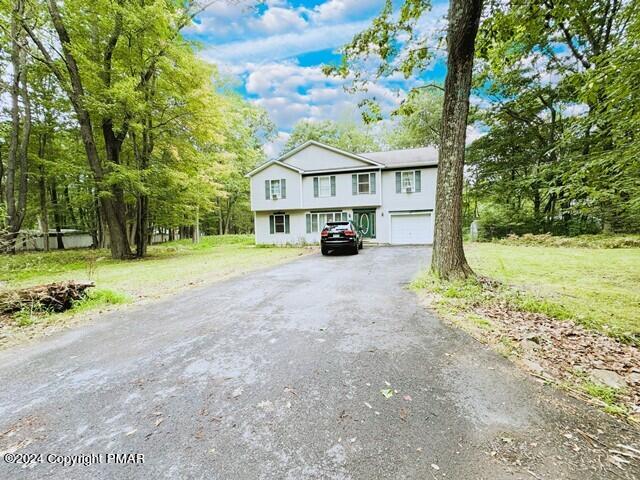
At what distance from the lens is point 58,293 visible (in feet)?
17.9

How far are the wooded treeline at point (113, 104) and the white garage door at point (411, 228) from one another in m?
11.5

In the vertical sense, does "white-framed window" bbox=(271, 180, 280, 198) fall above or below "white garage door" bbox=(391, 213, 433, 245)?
above

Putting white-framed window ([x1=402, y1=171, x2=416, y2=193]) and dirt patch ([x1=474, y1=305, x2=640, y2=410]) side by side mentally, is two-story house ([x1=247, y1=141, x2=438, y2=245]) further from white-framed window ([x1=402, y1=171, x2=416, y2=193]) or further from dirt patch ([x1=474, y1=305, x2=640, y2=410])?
dirt patch ([x1=474, y1=305, x2=640, y2=410])

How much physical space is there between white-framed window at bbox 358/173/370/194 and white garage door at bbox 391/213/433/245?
256cm

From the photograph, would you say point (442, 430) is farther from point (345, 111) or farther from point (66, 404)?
point (345, 111)

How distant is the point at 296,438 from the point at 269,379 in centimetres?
84

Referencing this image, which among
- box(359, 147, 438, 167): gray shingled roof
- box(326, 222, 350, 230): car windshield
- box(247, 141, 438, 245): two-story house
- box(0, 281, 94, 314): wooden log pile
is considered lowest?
box(0, 281, 94, 314): wooden log pile

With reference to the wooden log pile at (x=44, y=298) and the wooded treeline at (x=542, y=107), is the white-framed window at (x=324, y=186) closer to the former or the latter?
the wooded treeline at (x=542, y=107)

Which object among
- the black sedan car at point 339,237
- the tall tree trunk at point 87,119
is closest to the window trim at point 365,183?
the black sedan car at point 339,237

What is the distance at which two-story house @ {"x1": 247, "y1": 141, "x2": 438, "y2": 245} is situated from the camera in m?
18.3

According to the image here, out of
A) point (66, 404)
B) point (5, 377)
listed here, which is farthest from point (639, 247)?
point (5, 377)

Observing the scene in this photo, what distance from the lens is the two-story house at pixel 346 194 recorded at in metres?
18.3

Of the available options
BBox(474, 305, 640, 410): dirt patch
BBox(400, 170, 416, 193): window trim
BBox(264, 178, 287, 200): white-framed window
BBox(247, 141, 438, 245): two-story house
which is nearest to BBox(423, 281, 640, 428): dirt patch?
BBox(474, 305, 640, 410): dirt patch

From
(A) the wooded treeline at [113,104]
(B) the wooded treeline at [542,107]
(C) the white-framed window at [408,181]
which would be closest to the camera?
(B) the wooded treeline at [542,107]
